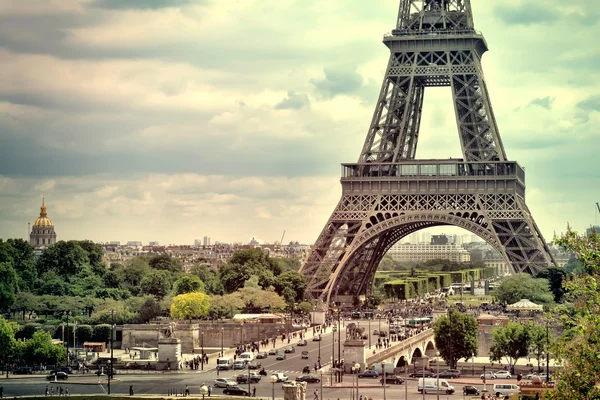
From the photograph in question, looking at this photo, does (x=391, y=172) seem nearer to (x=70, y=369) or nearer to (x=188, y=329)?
(x=188, y=329)

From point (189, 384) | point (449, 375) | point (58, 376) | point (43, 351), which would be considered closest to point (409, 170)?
point (449, 375)

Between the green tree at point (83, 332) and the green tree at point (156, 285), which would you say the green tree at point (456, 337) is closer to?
the green tree at point (83, 332)

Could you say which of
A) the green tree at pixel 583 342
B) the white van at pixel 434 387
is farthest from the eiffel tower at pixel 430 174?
the green tree at pixel 583 342

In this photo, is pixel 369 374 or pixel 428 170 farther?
pixel 428 170

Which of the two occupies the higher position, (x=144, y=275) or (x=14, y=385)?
(x=144, y=275)

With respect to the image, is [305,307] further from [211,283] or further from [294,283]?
[211,283]

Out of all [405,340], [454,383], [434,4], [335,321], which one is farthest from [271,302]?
[454,383]

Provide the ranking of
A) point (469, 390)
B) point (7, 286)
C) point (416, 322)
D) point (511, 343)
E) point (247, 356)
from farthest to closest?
point (7, 286) → point (416, 322) → point (511, 343) → point (247, 356) → point (469, 390)

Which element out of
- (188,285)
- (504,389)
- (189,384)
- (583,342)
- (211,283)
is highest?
(211,283)
